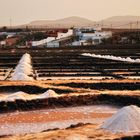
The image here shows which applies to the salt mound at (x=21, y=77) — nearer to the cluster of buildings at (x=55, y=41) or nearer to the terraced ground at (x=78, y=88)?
the terraced ground at (x=78, y=88)

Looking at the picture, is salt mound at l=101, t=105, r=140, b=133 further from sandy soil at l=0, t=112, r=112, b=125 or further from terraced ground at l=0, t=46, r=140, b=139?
sandy soil at l=0, t=112, r=112, b=125

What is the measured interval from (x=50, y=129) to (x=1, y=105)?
103 inches

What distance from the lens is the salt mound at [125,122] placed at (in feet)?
29.0

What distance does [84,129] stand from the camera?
891 centimetres

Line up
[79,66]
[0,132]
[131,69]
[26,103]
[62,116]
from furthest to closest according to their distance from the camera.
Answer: [79,66], [131,69], [26,103], [62,116], [0,132]

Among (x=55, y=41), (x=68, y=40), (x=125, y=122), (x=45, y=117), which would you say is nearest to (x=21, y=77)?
(x=45, y=117)

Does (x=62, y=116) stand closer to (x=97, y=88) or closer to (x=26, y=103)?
(x=26, y=103)

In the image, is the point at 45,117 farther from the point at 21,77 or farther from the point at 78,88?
the point at 21,77

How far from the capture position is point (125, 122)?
29.4 ft

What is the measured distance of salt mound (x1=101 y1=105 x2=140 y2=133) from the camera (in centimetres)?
884

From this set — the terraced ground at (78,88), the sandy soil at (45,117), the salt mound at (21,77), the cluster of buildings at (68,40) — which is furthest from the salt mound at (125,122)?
the cluster of buildings at (68,40)

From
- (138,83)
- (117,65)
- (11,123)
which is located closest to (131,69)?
(117,65)

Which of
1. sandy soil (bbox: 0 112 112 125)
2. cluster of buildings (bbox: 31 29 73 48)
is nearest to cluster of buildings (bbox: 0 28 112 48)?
cluster of buildings (bbox: 31 29 73 48)

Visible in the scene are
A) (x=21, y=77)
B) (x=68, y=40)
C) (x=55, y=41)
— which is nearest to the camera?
(x=21, y=77)
